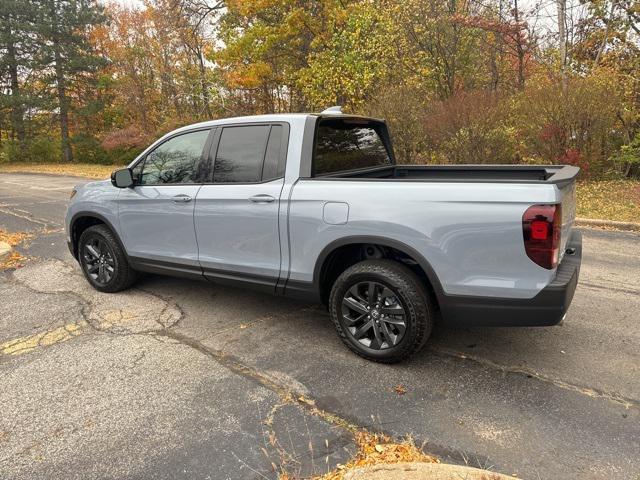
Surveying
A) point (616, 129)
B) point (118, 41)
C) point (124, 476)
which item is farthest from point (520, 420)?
point (118, 41)

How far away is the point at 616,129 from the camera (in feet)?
40.1

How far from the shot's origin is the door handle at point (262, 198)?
3.53m

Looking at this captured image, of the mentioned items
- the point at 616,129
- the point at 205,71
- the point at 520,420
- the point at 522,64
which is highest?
the point at 205,71

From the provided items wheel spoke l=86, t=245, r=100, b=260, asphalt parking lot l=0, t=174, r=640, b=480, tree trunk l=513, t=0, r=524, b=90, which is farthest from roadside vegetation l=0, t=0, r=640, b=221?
wheel spoke l=86, t=245, r=100, b=260

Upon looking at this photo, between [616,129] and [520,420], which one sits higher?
[616,129]

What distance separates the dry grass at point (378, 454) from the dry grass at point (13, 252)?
5658 mm

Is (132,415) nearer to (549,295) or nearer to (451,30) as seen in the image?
(549,295)

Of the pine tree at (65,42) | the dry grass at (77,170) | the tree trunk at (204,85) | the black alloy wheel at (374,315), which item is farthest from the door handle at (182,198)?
the pine tree at (65,42)

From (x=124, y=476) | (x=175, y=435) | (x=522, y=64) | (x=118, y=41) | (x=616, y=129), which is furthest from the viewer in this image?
(x=118, y=41)

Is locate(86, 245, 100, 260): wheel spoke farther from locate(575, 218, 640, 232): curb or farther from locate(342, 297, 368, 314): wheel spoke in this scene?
locate(575, 218, 640, 232): curb

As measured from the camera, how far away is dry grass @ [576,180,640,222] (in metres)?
8.33

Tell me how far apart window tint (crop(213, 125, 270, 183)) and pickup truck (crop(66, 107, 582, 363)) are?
12 millimetres

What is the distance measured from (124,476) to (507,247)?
2.43 metres

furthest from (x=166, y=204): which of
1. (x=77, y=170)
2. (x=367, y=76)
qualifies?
(x=77, y=170)
